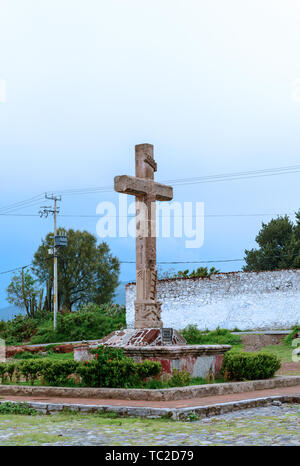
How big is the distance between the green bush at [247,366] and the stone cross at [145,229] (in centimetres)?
164

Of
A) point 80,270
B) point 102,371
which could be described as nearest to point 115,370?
point 102,371

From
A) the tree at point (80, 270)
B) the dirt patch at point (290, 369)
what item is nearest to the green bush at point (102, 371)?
Answer: the dirt patch at point (290, 369)

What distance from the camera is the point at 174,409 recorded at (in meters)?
7.84

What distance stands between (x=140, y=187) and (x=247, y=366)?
4.34 m

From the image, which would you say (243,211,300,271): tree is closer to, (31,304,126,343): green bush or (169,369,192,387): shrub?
(31,304,126,343): green bush

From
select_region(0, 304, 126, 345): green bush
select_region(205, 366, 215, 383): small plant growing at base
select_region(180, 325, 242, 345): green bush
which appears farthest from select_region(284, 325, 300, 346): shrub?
select_region(0, 304, 126, 345): green bush

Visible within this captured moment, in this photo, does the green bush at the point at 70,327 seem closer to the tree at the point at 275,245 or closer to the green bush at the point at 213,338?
the green bush at the point at 213,338

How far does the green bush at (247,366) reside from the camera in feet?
38.5

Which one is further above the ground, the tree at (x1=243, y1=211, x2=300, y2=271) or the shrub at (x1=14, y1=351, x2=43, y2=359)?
the tree at (x1=243, y1=211, x2=300, y2=271)

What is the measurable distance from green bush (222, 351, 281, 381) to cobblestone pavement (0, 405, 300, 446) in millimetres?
3126

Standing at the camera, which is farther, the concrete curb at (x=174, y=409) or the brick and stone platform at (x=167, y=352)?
the brick and stone platform at (x=167, y=352)

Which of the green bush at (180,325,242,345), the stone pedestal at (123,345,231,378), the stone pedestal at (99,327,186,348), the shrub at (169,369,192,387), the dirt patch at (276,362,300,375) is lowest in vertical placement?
the dirt patch at (276,362,300,375)

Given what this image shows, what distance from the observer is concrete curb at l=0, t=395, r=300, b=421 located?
7855 mm
